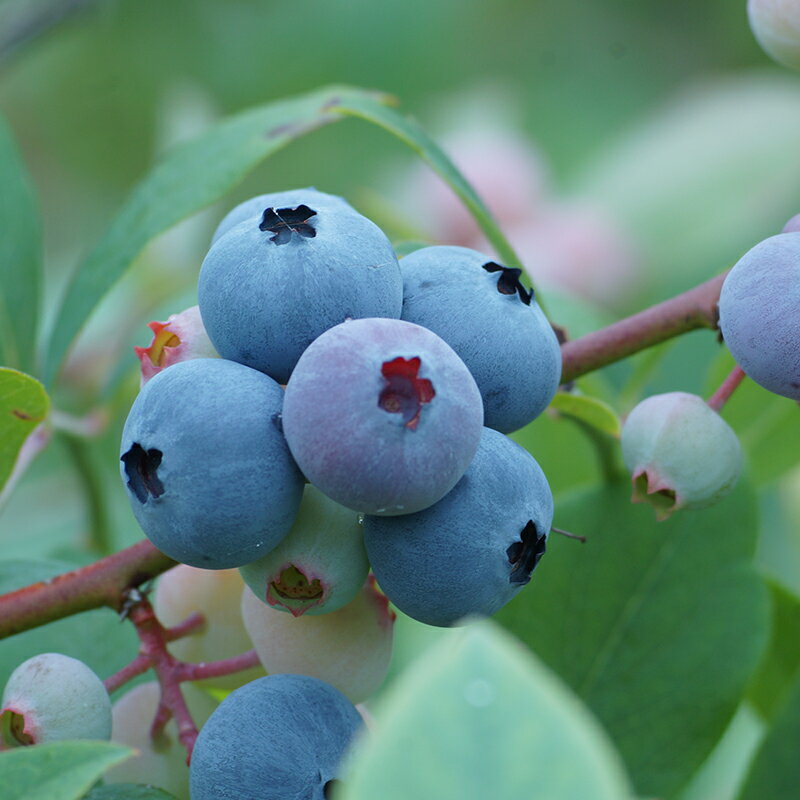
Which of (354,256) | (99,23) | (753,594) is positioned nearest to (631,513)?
(753,594)

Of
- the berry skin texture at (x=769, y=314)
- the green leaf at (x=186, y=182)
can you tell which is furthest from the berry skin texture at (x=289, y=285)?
the green leaf at (x=186, y=182)

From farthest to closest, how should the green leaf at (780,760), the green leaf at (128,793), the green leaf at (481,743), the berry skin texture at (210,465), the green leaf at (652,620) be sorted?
the green leaf at (652,620), the green leaf at (780,760), the green leaf at (128,793), the berry skin texture at (210,465), the green leaf at (481,743)

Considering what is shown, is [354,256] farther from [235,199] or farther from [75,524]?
[235,199]

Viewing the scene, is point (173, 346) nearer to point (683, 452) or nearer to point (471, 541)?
point (471, 541)

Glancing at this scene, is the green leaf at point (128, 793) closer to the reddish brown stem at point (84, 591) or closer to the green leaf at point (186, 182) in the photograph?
the reddish brown stem at point (84, 591)

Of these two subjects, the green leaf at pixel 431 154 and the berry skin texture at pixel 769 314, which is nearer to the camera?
the berry skin texture at pixel 769 314

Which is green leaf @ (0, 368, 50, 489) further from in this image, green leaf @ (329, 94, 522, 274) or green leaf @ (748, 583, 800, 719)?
green leaf @ (748, 583, 800, 719)
